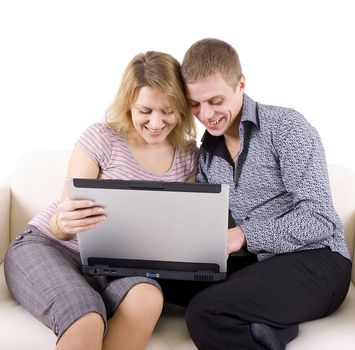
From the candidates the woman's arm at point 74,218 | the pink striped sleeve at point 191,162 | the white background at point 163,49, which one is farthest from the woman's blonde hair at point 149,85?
the white background at point 163,49

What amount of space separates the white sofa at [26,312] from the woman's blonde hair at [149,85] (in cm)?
42

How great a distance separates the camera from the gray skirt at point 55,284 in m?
1.64

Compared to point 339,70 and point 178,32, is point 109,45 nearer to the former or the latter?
point 178,32

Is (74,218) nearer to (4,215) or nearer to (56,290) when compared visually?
(56,290)

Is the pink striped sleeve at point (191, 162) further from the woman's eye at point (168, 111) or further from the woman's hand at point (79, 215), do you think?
the woman's hand at point (79, 215)

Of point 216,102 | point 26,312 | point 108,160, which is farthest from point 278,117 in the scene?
point 26,312

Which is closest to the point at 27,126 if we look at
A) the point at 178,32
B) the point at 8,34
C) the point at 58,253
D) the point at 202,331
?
the point at 8,34

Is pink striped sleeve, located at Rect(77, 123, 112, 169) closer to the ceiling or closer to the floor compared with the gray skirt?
closer to the ceiling

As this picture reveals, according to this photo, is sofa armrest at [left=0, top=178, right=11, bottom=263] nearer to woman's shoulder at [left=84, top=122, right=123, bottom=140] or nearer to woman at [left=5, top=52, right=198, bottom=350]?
woman at [left=5, top=52, right=198, bottom=350]

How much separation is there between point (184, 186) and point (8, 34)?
4.71 ft

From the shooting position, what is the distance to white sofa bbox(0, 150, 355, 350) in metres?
1.73

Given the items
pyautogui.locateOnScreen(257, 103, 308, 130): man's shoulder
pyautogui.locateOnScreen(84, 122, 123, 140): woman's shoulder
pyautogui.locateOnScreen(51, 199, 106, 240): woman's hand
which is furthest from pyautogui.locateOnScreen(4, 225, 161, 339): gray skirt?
pyautogui.locateOnScreen(257, 103, 308, 130): man's shoulder

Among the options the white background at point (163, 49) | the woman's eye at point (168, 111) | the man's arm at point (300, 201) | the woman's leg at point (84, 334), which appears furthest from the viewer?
the white background at point (163, 49)

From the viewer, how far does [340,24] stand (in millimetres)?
2576
